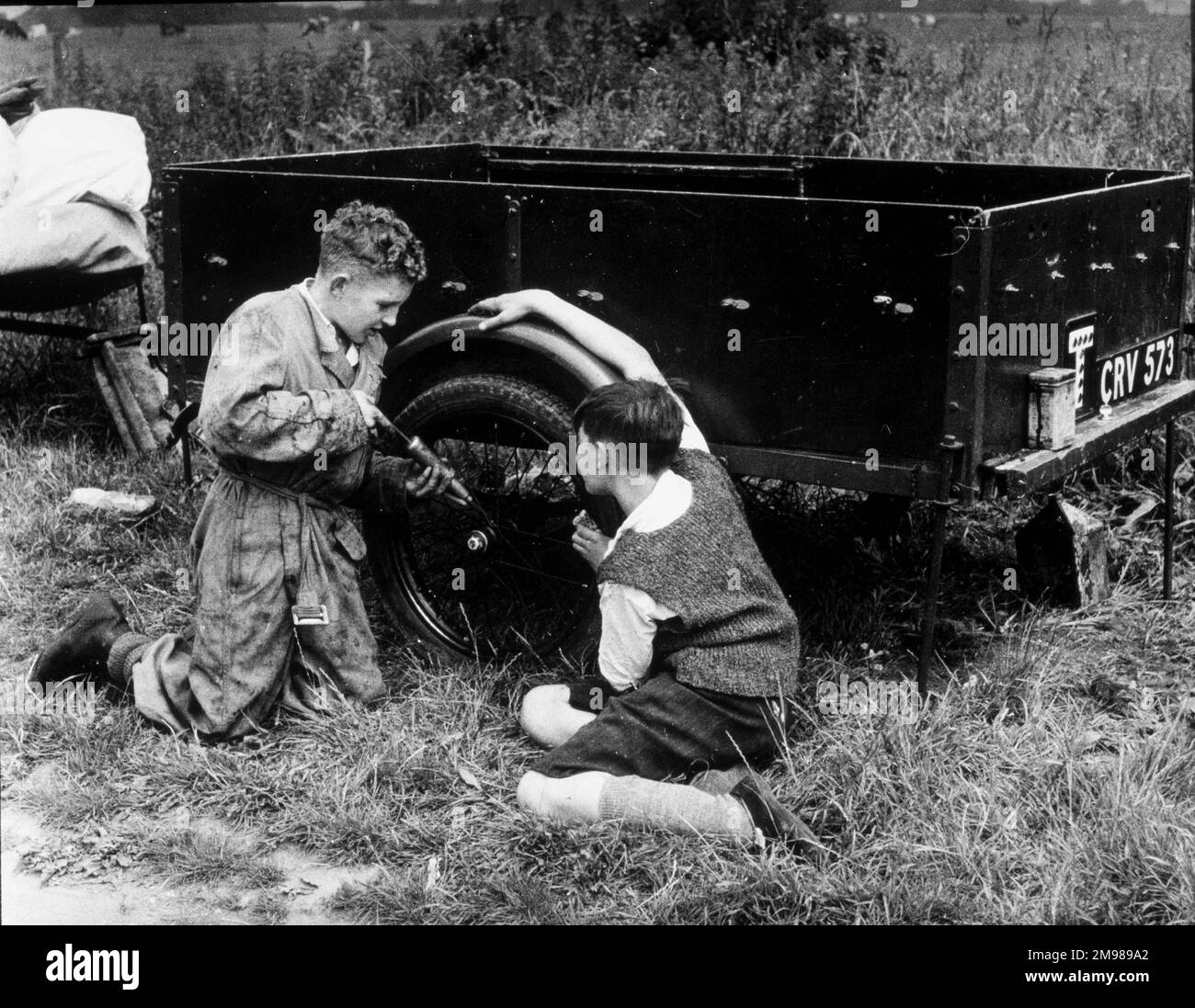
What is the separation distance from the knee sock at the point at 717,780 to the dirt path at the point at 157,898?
0.82 m

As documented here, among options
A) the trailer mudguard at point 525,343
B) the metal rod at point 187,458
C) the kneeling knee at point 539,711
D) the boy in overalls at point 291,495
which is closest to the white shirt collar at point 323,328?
the boy in overalls at point 291,495

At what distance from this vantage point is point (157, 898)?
→ 11.8ft

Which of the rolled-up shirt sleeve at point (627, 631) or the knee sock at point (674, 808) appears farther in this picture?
the rolled-up shirt sleeve at point (627, 631)

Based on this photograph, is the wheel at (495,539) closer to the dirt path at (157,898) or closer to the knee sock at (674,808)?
the knee sock at (674,808)

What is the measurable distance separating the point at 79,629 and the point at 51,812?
80 cm

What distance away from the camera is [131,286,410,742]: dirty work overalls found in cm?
412

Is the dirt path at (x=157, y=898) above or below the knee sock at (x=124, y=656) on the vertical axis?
below

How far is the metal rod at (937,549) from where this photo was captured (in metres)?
3.90

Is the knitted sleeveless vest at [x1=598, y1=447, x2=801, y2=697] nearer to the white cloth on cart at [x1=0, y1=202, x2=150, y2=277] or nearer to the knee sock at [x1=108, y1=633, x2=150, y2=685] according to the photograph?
the knee sock at [x1=108, y1=633, x2=150, y2=685]

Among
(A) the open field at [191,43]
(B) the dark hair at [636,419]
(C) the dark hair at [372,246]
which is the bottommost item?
(B) the dark hair at [636,419]

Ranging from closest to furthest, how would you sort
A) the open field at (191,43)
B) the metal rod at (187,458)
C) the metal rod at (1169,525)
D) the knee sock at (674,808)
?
the knee sock at (674,808), the metal rod at (1169,525), the metal rod at (187,458), the open field at (191,43)

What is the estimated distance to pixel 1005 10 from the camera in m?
9.79

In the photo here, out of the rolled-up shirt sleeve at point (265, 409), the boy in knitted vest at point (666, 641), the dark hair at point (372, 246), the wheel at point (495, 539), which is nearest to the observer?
the boy in knitted vest at point (666, 641)

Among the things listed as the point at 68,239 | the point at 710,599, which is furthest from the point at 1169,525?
the point at 68,239
